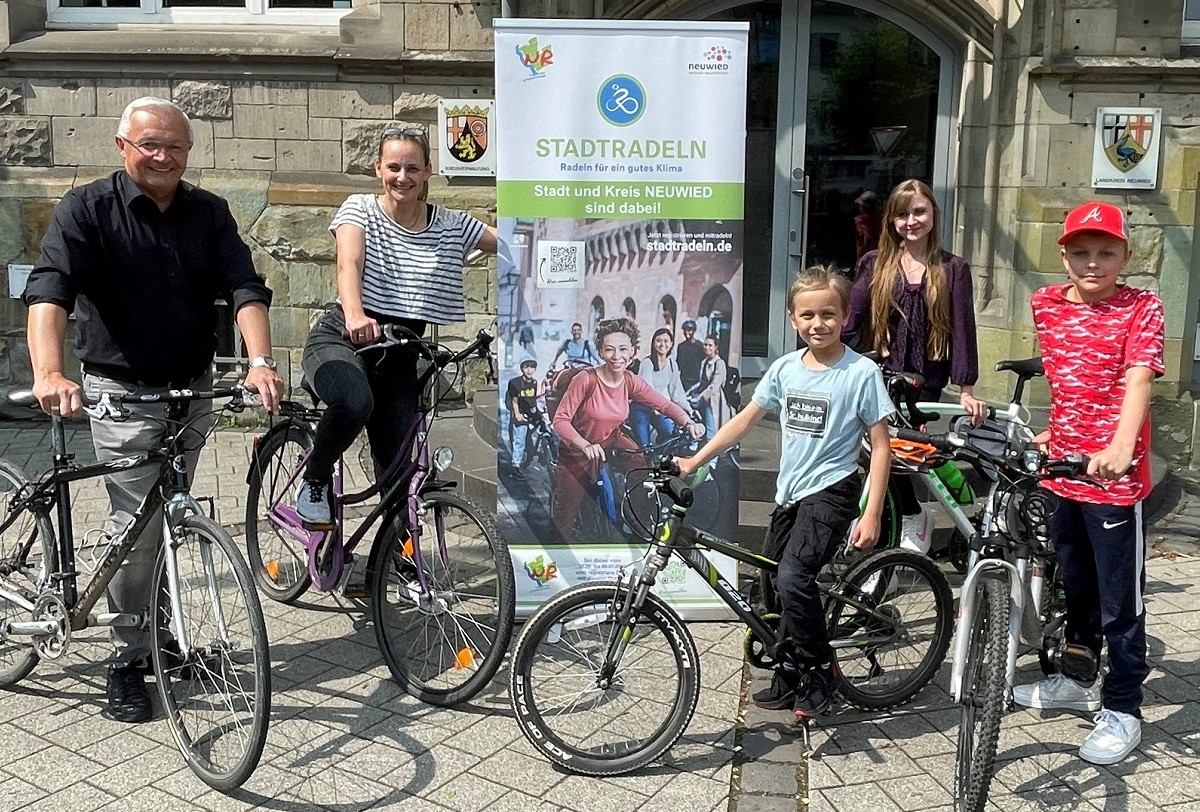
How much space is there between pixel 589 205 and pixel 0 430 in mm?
5702

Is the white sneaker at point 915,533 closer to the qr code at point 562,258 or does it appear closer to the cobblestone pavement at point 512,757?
the cobblestone pavement at point 512,757

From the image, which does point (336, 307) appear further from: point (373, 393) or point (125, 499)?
point (125, 499)

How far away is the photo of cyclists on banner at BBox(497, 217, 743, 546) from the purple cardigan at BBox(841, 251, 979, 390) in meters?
0.51

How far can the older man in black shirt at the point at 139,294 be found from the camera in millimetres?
3555

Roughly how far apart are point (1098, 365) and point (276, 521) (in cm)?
319

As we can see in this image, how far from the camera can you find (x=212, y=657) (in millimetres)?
3326

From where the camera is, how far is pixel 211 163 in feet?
26.7

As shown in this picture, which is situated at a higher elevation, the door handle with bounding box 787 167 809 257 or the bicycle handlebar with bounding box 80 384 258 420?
the door handle with bounding box 787 167 809 257

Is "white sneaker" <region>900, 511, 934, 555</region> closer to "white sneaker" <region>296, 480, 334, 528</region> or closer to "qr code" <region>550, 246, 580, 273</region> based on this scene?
"qr code" <region>550, 246, 580, 273</region>

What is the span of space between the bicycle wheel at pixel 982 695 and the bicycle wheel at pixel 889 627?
568mm

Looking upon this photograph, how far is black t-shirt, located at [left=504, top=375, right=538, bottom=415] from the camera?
14.6 ft

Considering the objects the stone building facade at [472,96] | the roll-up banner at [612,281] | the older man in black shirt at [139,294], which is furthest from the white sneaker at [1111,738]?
the stone building facade at [472,96]

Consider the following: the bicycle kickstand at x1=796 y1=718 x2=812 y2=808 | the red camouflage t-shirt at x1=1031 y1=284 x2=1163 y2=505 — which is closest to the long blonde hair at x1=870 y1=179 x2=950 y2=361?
the red camouflage t-shirt at x1=1031 y1=284 x2=1163 y2=505

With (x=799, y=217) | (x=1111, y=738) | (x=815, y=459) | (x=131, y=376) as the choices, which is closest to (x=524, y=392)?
(x=815, y=459)
